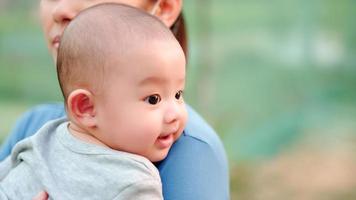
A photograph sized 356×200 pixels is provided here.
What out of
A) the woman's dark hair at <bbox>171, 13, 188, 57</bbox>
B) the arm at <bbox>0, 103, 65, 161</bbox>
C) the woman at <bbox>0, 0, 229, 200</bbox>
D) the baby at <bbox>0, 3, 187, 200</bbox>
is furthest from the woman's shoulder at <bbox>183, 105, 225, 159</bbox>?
the arm at <bbox>0, 103, 65, 161</bbox>

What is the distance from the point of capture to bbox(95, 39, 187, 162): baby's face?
2.03 m

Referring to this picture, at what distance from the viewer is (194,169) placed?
2176 millimetres

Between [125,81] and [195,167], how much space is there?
0.32 meters

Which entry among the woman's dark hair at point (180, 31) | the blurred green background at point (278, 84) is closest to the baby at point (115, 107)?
the woman's dark hair at point (180, 31)

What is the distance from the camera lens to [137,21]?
6.95 ft

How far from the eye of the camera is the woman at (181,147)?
215 cm

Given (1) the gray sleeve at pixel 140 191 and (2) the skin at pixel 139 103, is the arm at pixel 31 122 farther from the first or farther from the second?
(1) the gray sleeve at pixel 140 191

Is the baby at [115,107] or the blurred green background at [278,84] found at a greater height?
the baby at [115,107]

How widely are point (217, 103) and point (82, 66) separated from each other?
4742 millimetres

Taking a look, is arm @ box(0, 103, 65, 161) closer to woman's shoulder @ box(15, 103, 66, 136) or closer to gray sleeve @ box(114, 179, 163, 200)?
woman's shoulder @ box(15, 103, 66, 136)

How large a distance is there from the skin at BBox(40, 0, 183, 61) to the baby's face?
473mm

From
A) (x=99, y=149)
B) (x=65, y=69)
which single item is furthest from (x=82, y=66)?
(x=99, y=149)

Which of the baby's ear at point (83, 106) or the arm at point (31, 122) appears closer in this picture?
the baby's ear at point (83, 106)

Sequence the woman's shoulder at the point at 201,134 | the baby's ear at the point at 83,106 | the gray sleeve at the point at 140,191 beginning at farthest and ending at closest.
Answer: the woman's shoulder at the point at 201,134
the baby's ear at the point at 83,106
the gray sleeve at the point at 140,191
